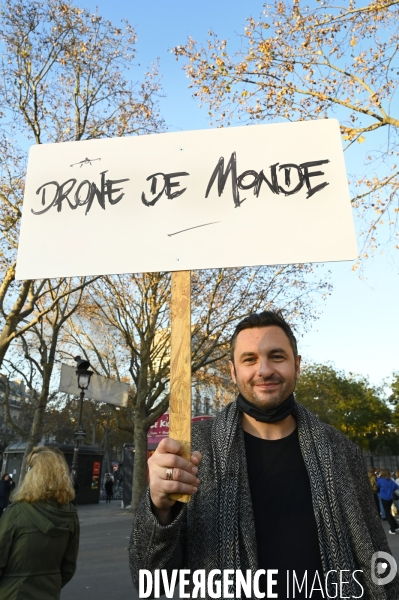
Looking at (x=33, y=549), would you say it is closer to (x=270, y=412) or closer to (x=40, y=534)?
(x=40, y=534)

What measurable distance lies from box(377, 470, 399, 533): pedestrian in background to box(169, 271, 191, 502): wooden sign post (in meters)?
12.6

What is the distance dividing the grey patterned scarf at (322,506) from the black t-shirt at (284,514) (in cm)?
5

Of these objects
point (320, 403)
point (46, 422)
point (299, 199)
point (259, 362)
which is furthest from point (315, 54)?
point (46, 422)

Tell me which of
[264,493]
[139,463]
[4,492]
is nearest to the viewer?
[264,493]

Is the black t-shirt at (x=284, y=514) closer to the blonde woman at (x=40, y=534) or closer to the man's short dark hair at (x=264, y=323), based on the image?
the man's short dark hair at (x=264, y=323)

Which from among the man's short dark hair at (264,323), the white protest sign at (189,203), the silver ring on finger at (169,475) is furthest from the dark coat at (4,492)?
the silver ring on finger at (169,475)

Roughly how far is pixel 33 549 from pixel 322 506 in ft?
6.62

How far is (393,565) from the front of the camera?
65.4 inches

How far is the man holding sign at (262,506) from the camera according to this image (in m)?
1.51

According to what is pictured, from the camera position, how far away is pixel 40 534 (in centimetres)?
288

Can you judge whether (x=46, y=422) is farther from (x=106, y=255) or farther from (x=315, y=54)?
(x=106, y=255)

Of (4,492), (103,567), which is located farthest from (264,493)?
(4,492)

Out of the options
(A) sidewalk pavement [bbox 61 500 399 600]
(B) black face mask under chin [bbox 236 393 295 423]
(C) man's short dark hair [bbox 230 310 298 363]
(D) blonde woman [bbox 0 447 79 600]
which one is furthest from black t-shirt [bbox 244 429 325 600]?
(A) sidewalk pavement [bbox 61 500 399 600]

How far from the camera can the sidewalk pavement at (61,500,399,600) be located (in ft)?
20.4
